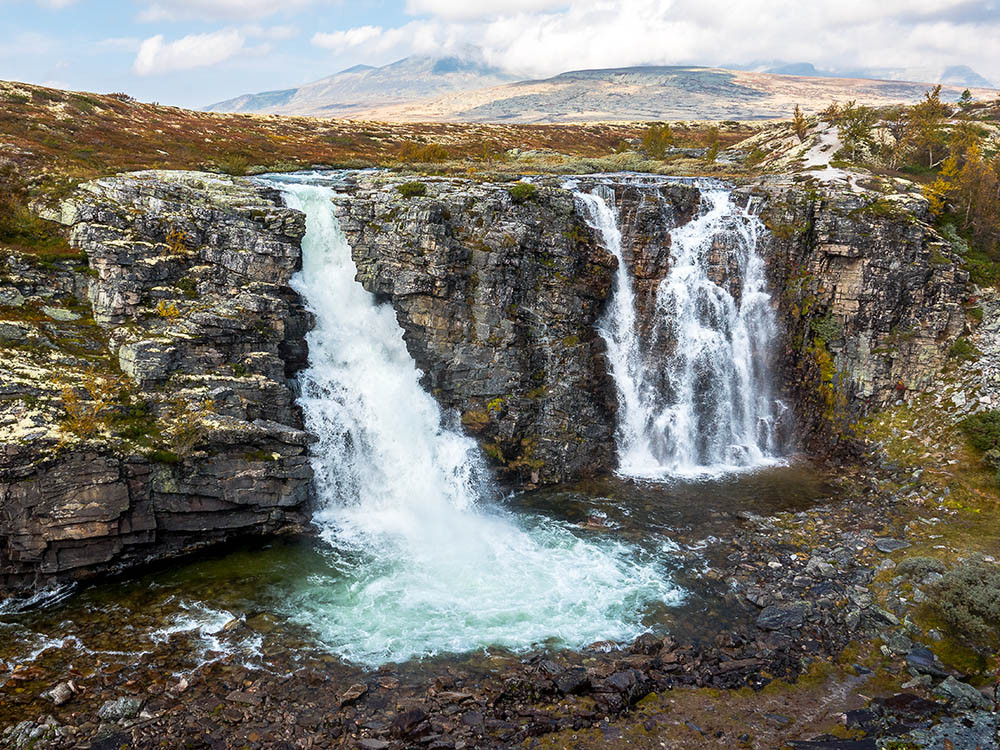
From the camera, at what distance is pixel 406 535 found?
29.0m

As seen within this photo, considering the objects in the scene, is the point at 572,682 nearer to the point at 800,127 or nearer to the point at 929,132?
the point at 929,132

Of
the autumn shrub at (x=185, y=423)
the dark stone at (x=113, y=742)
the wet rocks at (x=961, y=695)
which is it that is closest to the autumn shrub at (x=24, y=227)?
the autumn shrub at (x=185, y=423)

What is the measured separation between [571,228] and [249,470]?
2377 centimetres

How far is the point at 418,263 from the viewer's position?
34812 mm

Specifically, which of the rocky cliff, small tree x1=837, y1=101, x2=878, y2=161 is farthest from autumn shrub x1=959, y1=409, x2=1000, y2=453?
small tree x1=837, y1=101, x2=878, y2=161

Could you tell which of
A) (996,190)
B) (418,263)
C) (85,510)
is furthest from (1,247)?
(996,190)

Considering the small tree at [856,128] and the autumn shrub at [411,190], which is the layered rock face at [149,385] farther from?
the small tree at [856,128]

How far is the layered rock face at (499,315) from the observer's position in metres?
34.6

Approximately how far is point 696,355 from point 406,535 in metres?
22.0

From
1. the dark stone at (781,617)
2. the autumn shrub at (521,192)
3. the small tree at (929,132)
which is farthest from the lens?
the small tree at (929,132)

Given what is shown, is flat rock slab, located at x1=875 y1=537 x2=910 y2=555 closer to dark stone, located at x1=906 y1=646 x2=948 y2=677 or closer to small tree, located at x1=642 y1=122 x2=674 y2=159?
dark stone, located at x1=906 y1=646 x2=948 y2=677

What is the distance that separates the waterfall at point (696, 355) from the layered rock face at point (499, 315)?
8.54ft

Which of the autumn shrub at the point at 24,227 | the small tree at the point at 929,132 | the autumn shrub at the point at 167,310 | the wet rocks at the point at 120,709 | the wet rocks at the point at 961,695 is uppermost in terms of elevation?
the small tree at the point at 929,132

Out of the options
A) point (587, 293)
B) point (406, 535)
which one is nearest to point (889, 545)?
point (587, 293)
